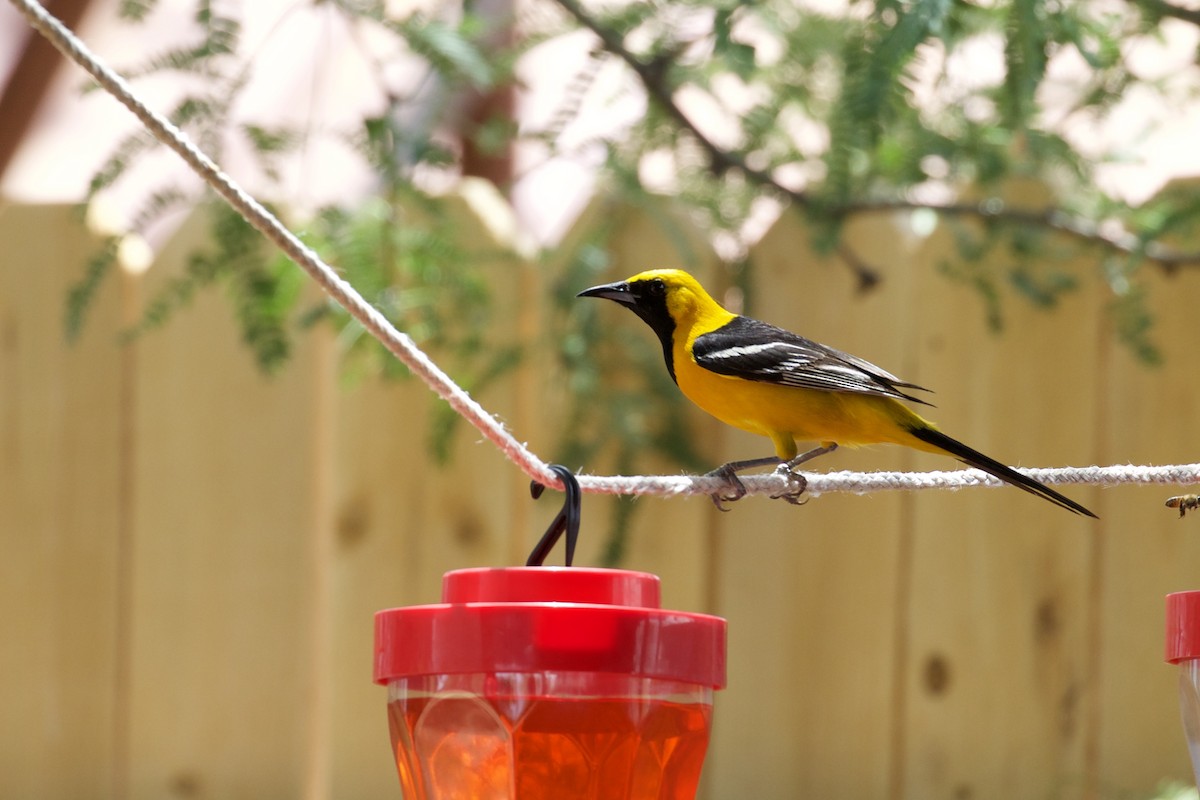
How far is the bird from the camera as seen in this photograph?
2.27 meters

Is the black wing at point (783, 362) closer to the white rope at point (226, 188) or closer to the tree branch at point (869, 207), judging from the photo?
the tree branch at point (869, 207)

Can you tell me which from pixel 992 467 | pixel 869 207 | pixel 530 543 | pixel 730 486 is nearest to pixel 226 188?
pixel 730 486

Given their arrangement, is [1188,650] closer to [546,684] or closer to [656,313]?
[546,684]

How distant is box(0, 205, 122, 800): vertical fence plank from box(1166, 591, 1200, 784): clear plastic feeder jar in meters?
2.89

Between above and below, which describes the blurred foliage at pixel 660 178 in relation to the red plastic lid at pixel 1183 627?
above


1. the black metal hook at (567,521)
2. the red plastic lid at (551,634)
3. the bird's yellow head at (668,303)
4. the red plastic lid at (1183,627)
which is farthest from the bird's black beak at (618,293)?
the red plastic lid at (1183,627)

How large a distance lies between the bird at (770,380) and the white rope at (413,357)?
26.5 inches

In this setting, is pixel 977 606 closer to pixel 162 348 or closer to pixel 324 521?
pixel 324 521

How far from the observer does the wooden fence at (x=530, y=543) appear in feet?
10.2

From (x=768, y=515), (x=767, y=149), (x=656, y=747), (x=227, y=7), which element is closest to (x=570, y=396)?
(x=768, y=515)

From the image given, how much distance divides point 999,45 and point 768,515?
1.40 m

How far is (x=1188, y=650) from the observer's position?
50.6 inches

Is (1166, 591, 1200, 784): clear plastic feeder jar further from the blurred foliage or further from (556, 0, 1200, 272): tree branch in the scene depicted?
(556, 0, 1200, 272): tree branch

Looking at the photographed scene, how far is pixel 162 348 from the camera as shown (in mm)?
3619
